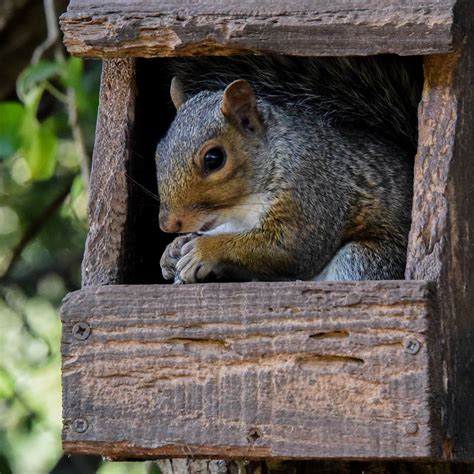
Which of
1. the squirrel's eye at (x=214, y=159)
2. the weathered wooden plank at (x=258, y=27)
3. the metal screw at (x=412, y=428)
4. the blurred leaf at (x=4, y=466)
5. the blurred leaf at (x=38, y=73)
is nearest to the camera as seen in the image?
the metal screw at (x=412, y=428)

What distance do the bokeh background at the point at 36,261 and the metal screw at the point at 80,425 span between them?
1312 millimetres

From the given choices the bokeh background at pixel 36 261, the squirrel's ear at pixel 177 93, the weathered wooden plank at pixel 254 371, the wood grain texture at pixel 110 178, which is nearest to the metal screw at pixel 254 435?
the weathered wooden plank at pixel 254 371

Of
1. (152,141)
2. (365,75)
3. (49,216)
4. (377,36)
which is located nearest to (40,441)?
(49,216)

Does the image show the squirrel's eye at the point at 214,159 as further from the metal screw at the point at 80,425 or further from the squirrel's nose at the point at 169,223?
the metal screw at the point at 80,425

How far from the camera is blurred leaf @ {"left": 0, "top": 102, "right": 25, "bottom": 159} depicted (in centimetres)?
319

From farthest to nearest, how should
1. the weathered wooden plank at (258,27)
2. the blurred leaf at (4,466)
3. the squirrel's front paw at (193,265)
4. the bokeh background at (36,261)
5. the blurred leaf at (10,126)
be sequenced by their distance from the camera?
the bokeh background at (36,261), the blurred leaf at (4,466), the blurred leaf at (10,126), the squirrel's front paw at (193,265), the weathered wooden plank at (258,27)

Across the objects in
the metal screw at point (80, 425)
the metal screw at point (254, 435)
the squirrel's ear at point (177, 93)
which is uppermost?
the squirrel's ear at point (177, 93)

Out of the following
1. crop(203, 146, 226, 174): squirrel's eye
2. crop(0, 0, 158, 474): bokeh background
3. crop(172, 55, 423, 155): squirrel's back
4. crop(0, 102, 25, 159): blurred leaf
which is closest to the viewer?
crop(203, 146, 226, 174): squirrel's eye

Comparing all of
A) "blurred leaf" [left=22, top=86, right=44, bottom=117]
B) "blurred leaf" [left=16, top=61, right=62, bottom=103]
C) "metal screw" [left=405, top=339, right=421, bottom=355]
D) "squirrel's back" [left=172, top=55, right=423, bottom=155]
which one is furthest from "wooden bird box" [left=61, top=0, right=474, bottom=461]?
"blurred leaf" [left=22, top=86, right=44, bottom=117]

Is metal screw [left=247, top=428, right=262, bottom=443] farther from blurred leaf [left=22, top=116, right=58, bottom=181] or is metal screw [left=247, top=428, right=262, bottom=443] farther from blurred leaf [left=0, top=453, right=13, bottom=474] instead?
blurred leaf [left=0, top=453, right=13, bottom=474]

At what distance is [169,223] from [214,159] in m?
0.16

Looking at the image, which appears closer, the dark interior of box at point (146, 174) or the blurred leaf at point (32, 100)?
the dark interior of box at point (146, 174)

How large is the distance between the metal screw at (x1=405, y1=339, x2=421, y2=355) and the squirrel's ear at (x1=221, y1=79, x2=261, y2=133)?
65 cm

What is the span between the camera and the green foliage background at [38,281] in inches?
147
